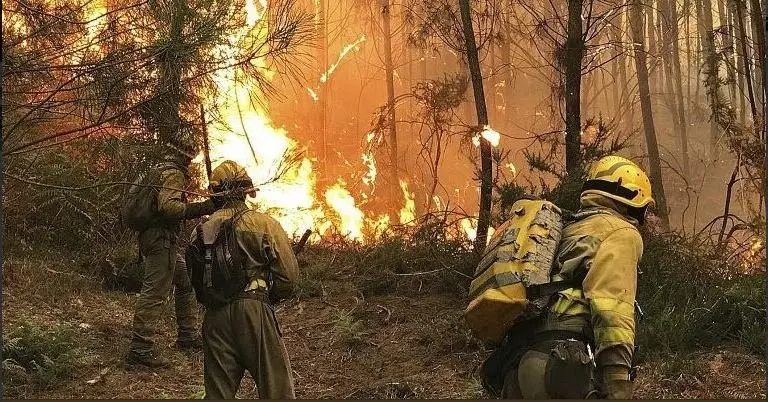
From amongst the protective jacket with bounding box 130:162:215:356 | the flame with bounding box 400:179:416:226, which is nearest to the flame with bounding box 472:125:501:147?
the protective jacket with bounding box 130:162:215:356

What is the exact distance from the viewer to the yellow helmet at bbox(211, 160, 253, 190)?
4102mm

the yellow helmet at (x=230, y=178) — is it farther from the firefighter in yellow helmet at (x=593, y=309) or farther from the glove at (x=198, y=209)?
the firefighter in yellow helmet at (x=593, y=309)

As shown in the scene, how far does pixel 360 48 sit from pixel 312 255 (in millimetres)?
16235

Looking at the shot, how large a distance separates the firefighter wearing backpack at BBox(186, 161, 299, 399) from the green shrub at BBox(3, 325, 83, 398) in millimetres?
1905

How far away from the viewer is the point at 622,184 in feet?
9.87

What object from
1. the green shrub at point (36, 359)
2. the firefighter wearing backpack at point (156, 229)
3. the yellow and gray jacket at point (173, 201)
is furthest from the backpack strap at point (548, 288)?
the green shrub at point (36, 359)

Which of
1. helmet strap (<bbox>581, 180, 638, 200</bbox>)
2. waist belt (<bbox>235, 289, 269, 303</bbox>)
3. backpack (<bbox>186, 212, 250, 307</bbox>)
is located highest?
helmet strap (<bbox>581, 180, 638, 200</bbox>)

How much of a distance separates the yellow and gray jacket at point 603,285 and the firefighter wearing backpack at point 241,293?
181 centimetres

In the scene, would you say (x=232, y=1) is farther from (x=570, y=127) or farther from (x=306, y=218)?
(x=306, y=218)

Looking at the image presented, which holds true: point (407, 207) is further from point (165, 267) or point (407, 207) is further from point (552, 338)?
point (552, 338)

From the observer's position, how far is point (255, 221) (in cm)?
398

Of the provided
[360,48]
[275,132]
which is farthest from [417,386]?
Result: [360,48]

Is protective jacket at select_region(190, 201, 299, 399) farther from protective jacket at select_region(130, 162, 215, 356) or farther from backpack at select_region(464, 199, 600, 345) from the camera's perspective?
backpack at select_region(464, 199, 600, 345)

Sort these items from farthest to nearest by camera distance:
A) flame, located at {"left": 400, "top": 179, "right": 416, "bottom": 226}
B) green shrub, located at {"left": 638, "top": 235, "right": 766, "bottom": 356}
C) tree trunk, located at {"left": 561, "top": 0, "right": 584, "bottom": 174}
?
flame, located at {"left": 400, "top": 179, "right": 416, "bottom": 226} → tree trunk, located at {"left": 561, "top": 0, "right": 584, "bottom": 174} → green shrub, located at {"left": 638, "top": 235, "right": 766, "bottom": 356}
